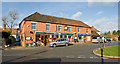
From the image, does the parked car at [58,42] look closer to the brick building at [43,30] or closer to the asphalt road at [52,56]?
the brick building at [43,30]

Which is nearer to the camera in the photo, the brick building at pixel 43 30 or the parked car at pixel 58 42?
the parked car at pixel 58 42

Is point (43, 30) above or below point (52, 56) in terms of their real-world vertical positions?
above

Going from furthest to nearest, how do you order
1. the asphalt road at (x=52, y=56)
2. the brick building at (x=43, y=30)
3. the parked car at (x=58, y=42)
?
the brick building at (x=43, y=30)
the parked car at (x=58, y=42)
the asphalt road at (x=52, y=56)

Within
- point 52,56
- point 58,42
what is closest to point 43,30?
point 58,42

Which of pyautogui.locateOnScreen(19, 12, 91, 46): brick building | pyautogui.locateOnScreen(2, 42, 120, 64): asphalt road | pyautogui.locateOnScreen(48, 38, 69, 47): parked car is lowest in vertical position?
pyautogui.locateOnScreen(2, 42, 120, 64): asphalt road

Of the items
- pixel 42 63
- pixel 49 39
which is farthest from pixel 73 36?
pixel 42 63

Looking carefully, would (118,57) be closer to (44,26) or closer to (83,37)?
(44,26)

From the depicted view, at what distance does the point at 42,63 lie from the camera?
6316 mm

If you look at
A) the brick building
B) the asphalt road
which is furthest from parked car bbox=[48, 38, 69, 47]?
the asphalt road

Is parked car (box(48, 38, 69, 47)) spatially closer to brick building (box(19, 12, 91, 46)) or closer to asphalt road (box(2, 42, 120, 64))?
brick building (box(19, 12, 91, 46))

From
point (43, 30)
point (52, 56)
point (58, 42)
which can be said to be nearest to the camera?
point (52, 56)

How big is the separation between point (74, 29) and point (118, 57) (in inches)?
714

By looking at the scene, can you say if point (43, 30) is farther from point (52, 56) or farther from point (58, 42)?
point (52, 56)

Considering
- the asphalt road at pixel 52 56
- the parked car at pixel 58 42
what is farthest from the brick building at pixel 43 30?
the asphalt road at pixel 52 56
